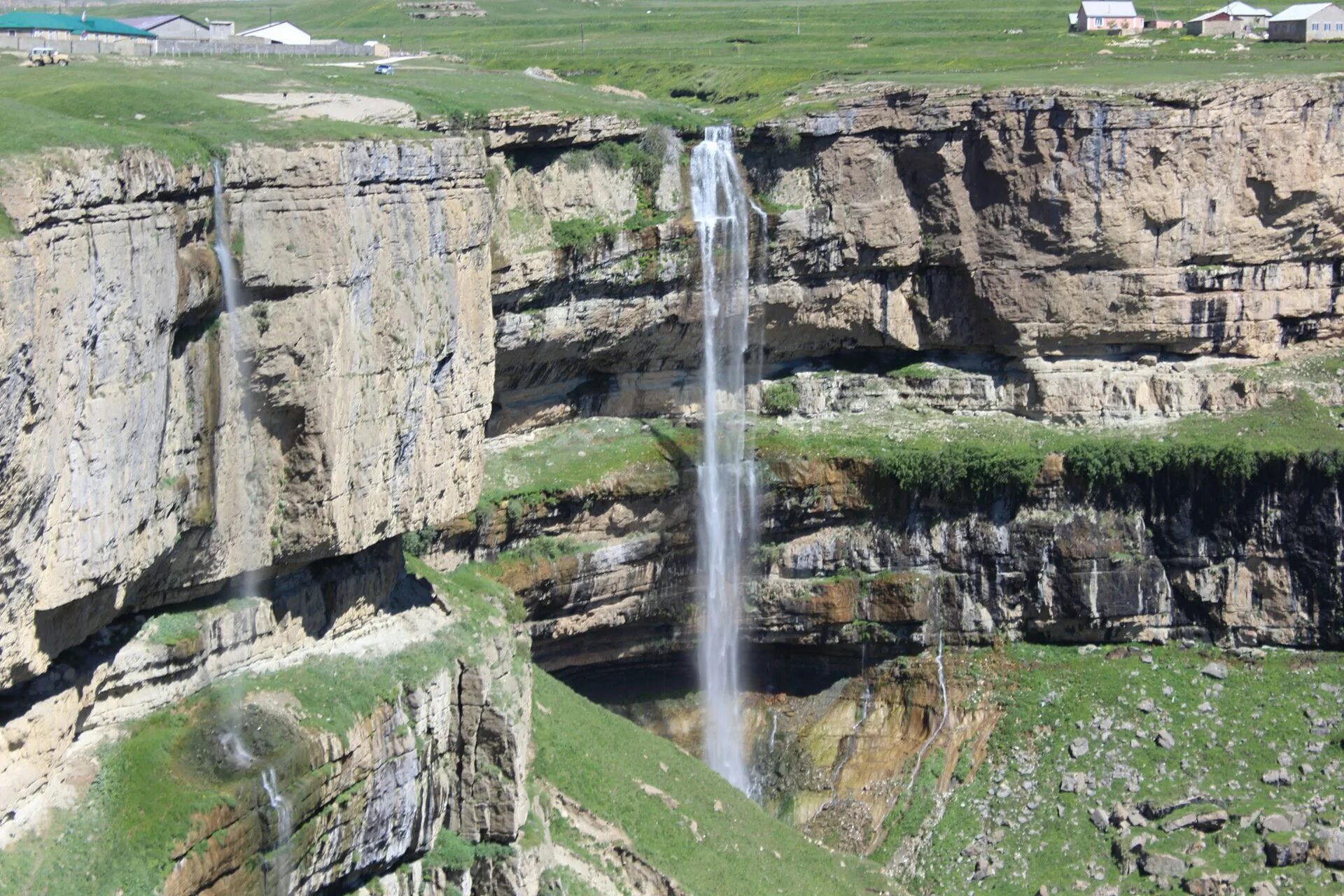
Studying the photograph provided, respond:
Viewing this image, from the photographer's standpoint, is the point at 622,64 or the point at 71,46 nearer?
the point at 71,46

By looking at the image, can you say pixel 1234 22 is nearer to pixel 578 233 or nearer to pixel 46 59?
pixel 578 233

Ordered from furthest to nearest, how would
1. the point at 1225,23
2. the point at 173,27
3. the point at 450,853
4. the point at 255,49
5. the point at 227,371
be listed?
the point at 1225,23 → the point at 173,27 → the point at 255,49 → the point at 450,853 → the point at 227,371

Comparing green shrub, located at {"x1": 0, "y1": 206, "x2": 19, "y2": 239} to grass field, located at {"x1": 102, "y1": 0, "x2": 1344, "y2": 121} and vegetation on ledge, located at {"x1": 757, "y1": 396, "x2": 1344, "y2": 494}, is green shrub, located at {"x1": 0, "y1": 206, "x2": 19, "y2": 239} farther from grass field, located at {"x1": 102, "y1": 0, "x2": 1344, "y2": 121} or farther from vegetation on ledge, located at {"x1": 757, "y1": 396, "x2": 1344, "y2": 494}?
grass field, located at {"x1": 102, "y1": 0, "x2": 1344, "y2": 121}

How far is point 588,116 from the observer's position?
1859 inches

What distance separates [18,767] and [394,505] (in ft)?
28.1

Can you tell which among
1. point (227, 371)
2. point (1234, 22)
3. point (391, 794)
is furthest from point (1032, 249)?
point (227, 371)

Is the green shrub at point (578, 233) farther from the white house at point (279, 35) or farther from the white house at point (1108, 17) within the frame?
the white house at point (1108, 17)

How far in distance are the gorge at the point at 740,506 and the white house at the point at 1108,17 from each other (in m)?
23.5

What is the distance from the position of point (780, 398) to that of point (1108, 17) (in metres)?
27.8

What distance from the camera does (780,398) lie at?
5275 cm

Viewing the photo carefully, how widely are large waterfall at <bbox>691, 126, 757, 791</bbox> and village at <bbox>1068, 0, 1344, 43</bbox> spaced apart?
23028 mm

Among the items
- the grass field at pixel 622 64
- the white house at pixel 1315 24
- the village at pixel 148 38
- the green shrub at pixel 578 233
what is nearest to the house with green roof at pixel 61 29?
the village at pixel 148 38

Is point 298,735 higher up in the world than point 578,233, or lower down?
lower down

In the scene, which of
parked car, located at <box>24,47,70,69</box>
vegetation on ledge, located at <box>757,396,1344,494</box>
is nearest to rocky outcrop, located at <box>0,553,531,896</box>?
vegetation on ledge, located at <box>757,396,1344,494</box>
